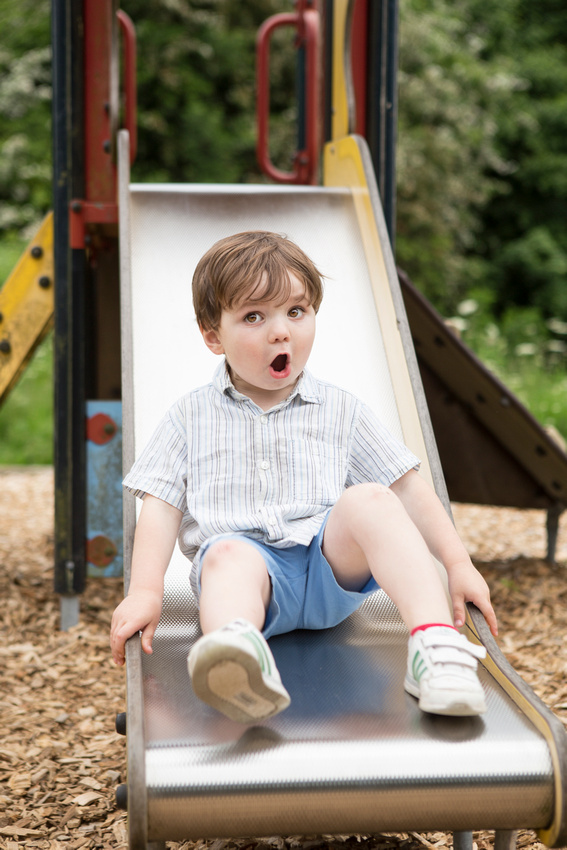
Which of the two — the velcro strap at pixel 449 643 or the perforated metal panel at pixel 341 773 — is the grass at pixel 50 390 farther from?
the perforated metal panel at pixel 341 773

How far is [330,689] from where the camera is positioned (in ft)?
5.57

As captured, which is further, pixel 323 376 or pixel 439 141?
pixel 439 141

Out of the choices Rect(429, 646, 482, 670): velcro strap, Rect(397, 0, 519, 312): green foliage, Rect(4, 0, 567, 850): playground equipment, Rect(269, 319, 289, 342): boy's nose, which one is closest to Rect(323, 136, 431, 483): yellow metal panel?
Rect(4, 0, 567, 850): playground equipment

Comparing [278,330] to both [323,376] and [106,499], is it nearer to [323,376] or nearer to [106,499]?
[323,376]

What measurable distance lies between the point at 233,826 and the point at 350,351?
168cm

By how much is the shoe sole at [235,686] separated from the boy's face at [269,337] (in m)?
0.74

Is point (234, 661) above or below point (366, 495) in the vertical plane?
below

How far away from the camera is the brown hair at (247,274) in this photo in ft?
6.45

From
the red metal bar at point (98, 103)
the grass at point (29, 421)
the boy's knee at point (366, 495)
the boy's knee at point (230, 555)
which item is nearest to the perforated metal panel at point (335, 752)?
the boy's knee at point (230, 555)

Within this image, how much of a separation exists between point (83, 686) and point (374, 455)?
1.45 m

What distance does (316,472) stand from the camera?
205 centimetres

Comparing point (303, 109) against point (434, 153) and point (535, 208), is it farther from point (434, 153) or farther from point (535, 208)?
point (535, 208)

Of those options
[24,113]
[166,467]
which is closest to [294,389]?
[166,467]

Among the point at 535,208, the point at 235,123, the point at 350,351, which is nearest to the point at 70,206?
the point at 350,351
